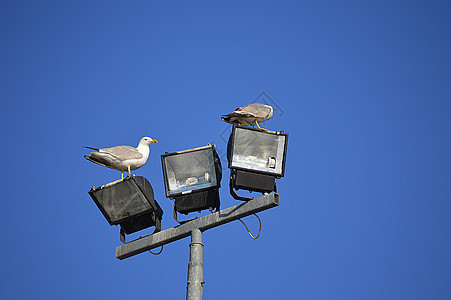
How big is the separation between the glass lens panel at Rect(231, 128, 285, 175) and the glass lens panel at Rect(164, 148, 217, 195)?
365 millimetres

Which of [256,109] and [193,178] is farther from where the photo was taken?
[256,109]

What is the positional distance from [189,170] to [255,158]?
31.3 inches

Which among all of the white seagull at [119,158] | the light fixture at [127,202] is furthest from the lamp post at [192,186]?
the white seagull at [119,158]

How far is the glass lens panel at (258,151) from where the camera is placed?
18.9 feet

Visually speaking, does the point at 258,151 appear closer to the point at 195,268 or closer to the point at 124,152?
the point at 195,268

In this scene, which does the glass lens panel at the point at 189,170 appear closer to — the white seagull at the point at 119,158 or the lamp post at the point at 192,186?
the lamp post at the point at 192,186

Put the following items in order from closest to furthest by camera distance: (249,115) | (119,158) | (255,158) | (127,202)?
(255,158) → (127,202) → (119,158) → (249,115)

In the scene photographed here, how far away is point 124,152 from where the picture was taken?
22.5 ft

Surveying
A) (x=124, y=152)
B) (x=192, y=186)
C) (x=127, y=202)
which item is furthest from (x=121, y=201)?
(x=124, y=152)

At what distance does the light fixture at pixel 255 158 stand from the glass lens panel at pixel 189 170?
0.31 metres

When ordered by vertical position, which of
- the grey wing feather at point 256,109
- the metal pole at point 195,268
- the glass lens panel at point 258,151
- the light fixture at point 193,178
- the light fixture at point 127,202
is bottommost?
the metal pole at point 195,268

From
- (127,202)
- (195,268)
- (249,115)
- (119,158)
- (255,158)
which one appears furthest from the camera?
(249,115)

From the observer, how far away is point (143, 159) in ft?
23.4

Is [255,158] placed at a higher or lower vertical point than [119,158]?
higher
